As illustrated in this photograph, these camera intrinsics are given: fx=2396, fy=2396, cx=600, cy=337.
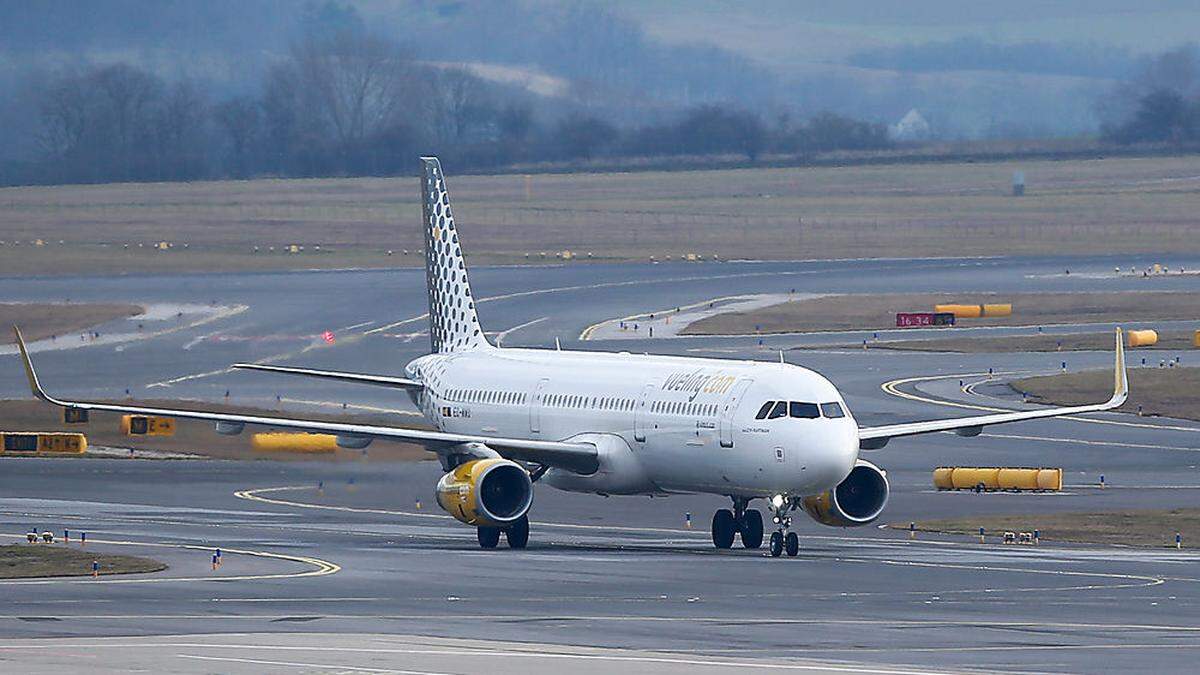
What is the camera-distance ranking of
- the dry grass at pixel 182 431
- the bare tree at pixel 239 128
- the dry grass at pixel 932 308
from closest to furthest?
the dry grass at pixel 182 431 → the dry grass at pixel 932 308 → the bare tree at pixel 239 128

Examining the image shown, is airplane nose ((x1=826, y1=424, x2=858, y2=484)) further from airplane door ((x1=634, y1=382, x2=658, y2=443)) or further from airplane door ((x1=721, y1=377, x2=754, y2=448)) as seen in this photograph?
airplane door ((x1=634, y1=382, x2=658, y2=443))

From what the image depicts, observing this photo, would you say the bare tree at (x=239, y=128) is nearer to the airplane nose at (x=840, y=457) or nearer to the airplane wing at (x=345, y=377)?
the airplane wing at (x=345, y=377)

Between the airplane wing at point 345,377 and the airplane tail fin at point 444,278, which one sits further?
the airplane tail fin at point 444,278

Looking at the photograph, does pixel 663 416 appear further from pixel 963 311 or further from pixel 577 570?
pixel 963 311

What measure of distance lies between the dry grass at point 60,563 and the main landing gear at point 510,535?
7073 millimetres

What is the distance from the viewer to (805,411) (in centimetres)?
4350

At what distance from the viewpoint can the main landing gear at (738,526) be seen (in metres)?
46.3

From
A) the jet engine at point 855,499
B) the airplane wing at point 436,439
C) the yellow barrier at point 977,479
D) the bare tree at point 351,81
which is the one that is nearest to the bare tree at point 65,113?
the bare tree at point 351,81

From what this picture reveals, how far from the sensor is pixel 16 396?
256ft

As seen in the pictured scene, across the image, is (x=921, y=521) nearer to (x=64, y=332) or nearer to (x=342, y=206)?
(x=64, y=332)

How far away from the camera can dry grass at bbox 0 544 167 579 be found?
40219 mm

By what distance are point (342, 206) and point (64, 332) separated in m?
76.5

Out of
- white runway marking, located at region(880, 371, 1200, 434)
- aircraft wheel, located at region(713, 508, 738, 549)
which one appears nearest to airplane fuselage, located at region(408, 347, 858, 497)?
aircraft wheel, located at region(713, 508, 738, 549)

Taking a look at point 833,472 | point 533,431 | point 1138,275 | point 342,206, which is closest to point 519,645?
point 833,472
